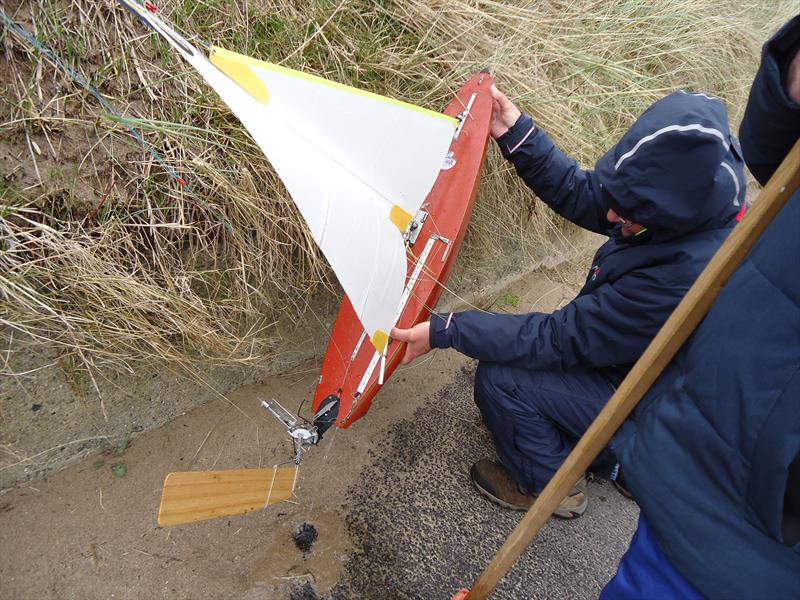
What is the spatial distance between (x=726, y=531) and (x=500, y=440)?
1.06 m

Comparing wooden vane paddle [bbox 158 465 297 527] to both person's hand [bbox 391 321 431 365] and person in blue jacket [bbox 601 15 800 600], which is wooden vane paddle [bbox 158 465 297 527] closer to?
person's hand [bbox 391 321 431 365]

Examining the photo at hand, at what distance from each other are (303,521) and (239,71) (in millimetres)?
1609

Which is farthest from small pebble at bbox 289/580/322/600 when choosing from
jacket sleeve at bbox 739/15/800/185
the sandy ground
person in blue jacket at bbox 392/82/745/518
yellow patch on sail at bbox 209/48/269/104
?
jacket sleeve at bbox 739/15/800/185

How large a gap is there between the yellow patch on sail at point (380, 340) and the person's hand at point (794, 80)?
1.30 metres

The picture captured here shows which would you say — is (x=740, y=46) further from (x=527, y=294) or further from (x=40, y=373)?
(x=40, y=373)

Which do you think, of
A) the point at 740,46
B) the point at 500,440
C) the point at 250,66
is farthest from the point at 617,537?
the point at 740,46

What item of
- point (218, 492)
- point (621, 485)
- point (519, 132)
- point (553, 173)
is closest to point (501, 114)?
point (519, 132)

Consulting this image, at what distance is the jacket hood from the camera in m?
1.36

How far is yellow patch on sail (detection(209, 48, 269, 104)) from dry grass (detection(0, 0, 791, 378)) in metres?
0.59

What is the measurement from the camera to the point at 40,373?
1.62m

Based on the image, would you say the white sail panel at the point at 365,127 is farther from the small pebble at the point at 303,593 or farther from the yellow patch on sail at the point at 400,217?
the small pebble at the point at 303,593

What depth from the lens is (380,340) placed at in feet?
5.81

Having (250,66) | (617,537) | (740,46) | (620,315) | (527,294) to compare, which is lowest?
(617,537)

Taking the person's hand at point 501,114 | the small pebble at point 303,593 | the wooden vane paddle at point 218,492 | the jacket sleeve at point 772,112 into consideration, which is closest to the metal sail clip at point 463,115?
the person's hand at point 501,114
